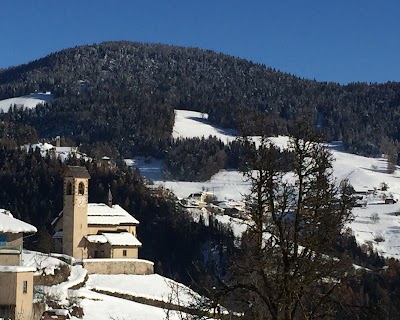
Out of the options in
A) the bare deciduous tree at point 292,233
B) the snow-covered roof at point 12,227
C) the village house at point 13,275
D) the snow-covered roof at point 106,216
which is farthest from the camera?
the snow-covered roof at point 106,216

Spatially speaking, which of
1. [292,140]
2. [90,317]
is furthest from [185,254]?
[292,140]

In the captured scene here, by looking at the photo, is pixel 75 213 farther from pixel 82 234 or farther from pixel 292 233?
pixel 292 233

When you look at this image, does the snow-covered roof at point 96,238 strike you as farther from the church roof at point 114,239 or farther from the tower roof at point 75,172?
the tower roof at point 75,172

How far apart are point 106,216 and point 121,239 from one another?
2.89 meters

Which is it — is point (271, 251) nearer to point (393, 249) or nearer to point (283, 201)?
point (283, 201)

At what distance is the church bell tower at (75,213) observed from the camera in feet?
164

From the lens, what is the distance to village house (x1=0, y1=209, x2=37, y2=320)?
25.7m

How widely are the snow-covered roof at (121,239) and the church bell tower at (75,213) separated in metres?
1.72

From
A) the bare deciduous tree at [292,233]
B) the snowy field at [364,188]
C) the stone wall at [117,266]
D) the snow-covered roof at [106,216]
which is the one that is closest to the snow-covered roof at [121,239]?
the snow-covered roof at [106,216]

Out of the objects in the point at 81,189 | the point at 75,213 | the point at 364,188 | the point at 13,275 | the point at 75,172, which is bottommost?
the point at 13,275

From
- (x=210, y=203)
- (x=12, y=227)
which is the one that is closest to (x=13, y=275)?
(x=12, y=227)

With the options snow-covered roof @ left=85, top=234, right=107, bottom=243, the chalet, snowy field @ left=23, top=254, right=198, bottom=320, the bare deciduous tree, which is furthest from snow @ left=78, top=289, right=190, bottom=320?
the bare deciduous tree

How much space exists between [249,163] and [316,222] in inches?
47.1

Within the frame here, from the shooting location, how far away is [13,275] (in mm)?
25859
